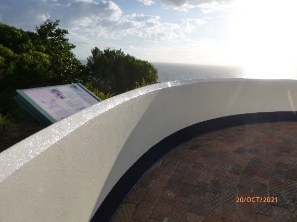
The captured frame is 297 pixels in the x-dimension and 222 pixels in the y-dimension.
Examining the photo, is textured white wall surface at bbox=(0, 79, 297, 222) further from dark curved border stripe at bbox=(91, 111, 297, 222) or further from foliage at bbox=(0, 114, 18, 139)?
foliage at bbox=(0, 114, 18, 139)

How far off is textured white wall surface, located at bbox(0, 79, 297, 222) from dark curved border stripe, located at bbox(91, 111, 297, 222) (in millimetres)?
117

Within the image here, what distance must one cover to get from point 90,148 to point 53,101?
1722 mm

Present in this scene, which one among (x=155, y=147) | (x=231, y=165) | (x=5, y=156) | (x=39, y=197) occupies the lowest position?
(x=231, y=165)

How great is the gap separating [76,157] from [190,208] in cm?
180

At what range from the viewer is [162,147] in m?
4.84

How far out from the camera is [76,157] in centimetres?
250

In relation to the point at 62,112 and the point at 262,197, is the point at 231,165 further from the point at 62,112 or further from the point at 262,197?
the point at 62,112

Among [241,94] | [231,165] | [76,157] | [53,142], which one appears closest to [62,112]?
[76,157]

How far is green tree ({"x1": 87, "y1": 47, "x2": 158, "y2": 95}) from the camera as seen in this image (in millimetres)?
32656

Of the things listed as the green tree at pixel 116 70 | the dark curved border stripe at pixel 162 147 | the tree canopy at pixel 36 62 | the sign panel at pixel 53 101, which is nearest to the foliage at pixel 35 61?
the tree canopy at pixel 36 62

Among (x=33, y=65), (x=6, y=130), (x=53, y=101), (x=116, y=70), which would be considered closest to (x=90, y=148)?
(x=53, y=101)

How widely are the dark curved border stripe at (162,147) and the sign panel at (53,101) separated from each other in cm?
135

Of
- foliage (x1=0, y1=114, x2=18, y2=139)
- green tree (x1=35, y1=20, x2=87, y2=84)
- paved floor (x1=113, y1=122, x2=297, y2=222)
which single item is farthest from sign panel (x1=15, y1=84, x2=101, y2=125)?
green tree (x1=35, y1=20, x2=87, y2=84)
